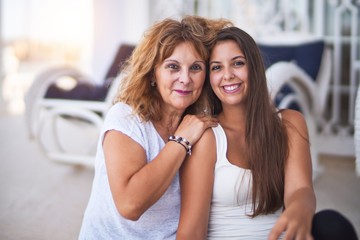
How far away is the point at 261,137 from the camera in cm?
184

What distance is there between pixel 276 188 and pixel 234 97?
12.9 inches

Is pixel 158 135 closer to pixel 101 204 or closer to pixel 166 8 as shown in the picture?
pixel 101 204

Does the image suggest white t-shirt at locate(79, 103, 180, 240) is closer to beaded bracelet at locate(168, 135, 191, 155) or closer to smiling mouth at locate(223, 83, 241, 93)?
beaded bracelet at locate(168, 135, 191, 155)

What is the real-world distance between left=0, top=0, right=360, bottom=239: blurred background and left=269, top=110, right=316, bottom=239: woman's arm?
3.48 feet

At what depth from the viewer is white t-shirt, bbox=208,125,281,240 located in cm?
179

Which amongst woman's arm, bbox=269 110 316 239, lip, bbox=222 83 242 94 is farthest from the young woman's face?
woman's arm, bbox=269 110 316 239

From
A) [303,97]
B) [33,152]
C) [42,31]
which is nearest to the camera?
[303,97]

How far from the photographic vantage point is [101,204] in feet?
5.90

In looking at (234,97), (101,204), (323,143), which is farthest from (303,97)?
(101,204)

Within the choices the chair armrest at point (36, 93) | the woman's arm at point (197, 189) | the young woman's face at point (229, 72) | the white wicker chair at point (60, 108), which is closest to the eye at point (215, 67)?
the young woman's face at point (229, 72)

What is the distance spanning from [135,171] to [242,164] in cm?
39

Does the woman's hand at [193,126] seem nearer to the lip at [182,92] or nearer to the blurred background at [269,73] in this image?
the lip at [182,92]

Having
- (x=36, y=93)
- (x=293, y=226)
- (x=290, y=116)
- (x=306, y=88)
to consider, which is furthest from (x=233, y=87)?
(x=36, y=93)

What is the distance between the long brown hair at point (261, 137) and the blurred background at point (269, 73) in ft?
3.69
